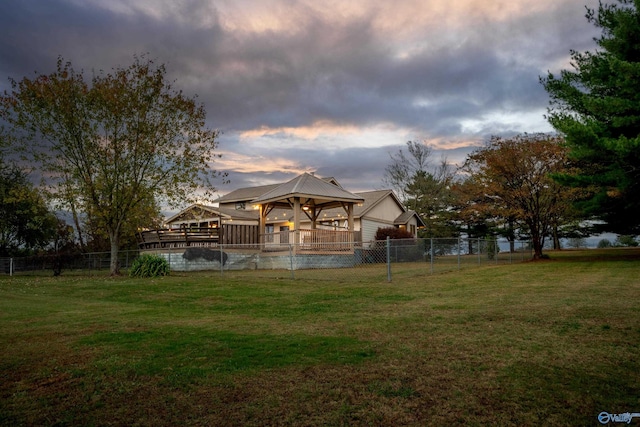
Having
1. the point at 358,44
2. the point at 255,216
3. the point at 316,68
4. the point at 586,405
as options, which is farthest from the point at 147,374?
the point at 255,216

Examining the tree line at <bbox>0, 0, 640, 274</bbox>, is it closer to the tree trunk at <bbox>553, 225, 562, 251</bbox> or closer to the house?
the house

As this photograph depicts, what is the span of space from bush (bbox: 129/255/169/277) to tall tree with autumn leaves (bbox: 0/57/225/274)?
1.96 meters

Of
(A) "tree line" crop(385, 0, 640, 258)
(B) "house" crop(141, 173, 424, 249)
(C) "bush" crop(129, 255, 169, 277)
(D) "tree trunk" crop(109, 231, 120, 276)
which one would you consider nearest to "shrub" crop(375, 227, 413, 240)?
(B) "house" crop(141, 173, 424, 249)

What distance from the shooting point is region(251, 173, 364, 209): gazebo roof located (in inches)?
870

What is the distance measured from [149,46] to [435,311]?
18.0 meters

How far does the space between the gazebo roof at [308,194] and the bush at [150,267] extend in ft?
23.3

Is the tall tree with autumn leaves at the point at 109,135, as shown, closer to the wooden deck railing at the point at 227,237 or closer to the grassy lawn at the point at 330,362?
the wooden deck railing at the point at 227,237

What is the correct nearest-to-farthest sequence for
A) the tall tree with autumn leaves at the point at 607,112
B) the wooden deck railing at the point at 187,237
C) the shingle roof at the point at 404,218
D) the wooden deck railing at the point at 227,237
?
the tall tree with autumn leaves at the point at 607,112 < the wooden deck railing at the point at 227,237 < the wooden deck railing at the point at 187,237 < the shingle roof at the point at 404,218

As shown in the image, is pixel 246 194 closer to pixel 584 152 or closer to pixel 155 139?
pixel 155 139

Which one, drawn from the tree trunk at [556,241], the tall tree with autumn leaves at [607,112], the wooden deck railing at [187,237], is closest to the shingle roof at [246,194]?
the wooden deck railing at [187,237]

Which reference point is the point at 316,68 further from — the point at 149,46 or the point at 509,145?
the point at 509,145

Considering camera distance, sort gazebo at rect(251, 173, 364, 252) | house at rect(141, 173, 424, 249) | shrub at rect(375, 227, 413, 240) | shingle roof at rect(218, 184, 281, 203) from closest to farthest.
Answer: gazebo at rect(251, 173, 364, 252) < house at rect(141, 173, 424, 249) < shrub at rect(375, 227, 413, 240) < shingle roof at rect(218, 184, 281, 203)

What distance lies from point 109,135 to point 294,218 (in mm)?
9845

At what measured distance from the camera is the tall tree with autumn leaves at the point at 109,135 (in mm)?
18469
